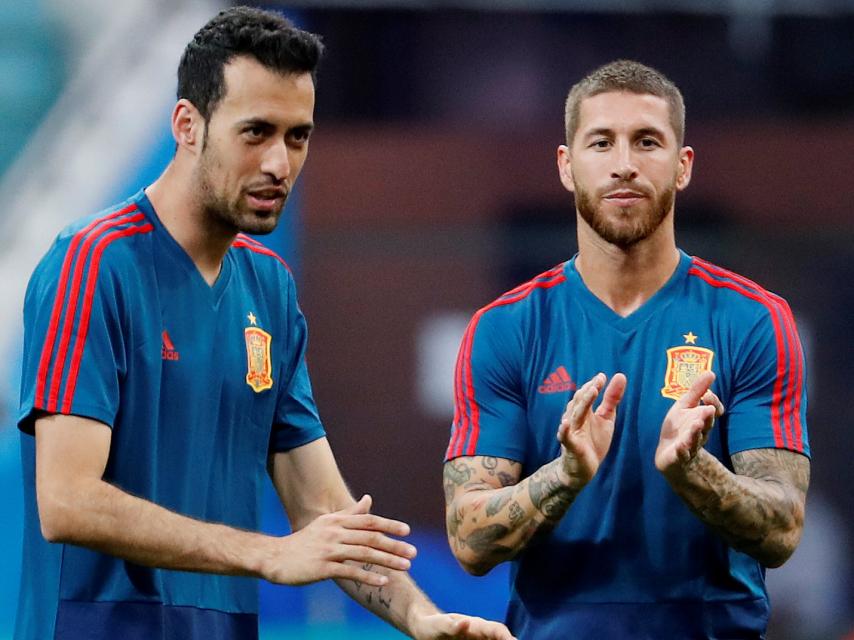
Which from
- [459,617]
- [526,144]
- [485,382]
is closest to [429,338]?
[526,144]

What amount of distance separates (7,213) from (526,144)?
2644 millimetres

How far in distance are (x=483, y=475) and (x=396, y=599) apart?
379 mm

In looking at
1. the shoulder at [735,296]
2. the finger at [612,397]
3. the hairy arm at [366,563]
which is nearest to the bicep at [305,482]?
the hairy arm at [366,563]

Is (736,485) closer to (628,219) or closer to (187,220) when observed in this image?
(628,219)

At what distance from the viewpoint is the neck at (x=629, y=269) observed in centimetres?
347

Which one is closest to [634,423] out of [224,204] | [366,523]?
Answer: [366,523]

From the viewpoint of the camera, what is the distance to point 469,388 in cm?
347

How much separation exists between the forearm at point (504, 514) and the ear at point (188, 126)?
0.95 metres

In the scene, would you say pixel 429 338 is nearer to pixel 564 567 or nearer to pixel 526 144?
pixel 526 144

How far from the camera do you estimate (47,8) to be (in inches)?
294

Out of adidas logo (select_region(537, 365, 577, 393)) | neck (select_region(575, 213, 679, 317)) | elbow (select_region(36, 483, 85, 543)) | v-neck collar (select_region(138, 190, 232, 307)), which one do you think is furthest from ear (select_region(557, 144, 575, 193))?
elbow (select_region(36, 483, 85, 543))

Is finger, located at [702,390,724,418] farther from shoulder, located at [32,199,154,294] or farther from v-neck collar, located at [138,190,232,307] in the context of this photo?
shoulder, located at [32,199,154,294]

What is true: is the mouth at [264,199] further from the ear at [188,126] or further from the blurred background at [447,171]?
the blurred background at [447,171]

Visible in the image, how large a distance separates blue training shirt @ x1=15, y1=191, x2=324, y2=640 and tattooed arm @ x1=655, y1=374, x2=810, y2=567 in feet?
2.87
